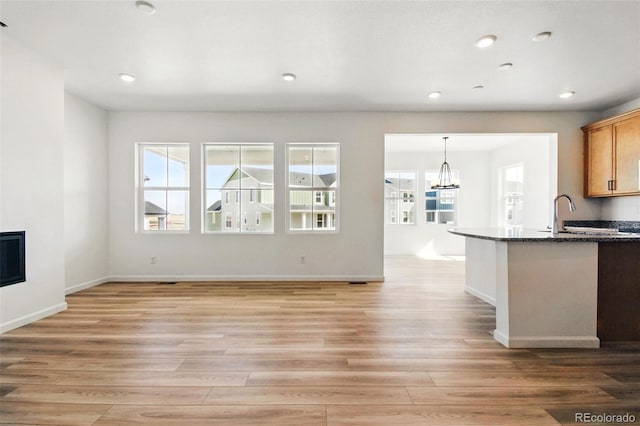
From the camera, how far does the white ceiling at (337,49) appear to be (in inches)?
94.2

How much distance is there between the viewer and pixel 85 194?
437cm

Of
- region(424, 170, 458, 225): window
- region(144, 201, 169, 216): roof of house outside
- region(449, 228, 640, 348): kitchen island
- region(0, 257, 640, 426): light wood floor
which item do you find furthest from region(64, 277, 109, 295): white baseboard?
region(424, 170, 458, 225): window

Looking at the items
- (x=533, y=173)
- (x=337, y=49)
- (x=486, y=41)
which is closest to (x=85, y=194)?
(x=337, y=49)

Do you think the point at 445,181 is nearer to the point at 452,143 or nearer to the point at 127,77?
the point at 452,143

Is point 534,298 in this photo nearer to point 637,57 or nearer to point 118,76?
point 637,57

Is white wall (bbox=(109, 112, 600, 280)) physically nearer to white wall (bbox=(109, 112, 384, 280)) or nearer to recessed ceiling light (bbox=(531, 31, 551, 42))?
white wall (bbox=(109, 112, 384, 280))

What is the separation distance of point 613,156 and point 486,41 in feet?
10.3

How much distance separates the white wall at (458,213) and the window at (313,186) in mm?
3694

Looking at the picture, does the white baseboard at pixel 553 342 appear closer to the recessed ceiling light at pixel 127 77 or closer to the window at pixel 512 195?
the recessed ceiling light at pixel 127 77

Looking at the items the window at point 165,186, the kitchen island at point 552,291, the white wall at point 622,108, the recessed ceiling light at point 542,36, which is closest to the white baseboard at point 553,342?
the kitchen island at point 552,291

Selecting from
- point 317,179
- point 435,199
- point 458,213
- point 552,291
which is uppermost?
point 317,179

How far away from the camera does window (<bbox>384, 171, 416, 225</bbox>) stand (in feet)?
27.6

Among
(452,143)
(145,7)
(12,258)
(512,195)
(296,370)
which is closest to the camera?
(296,370)

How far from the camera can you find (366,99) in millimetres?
4273
